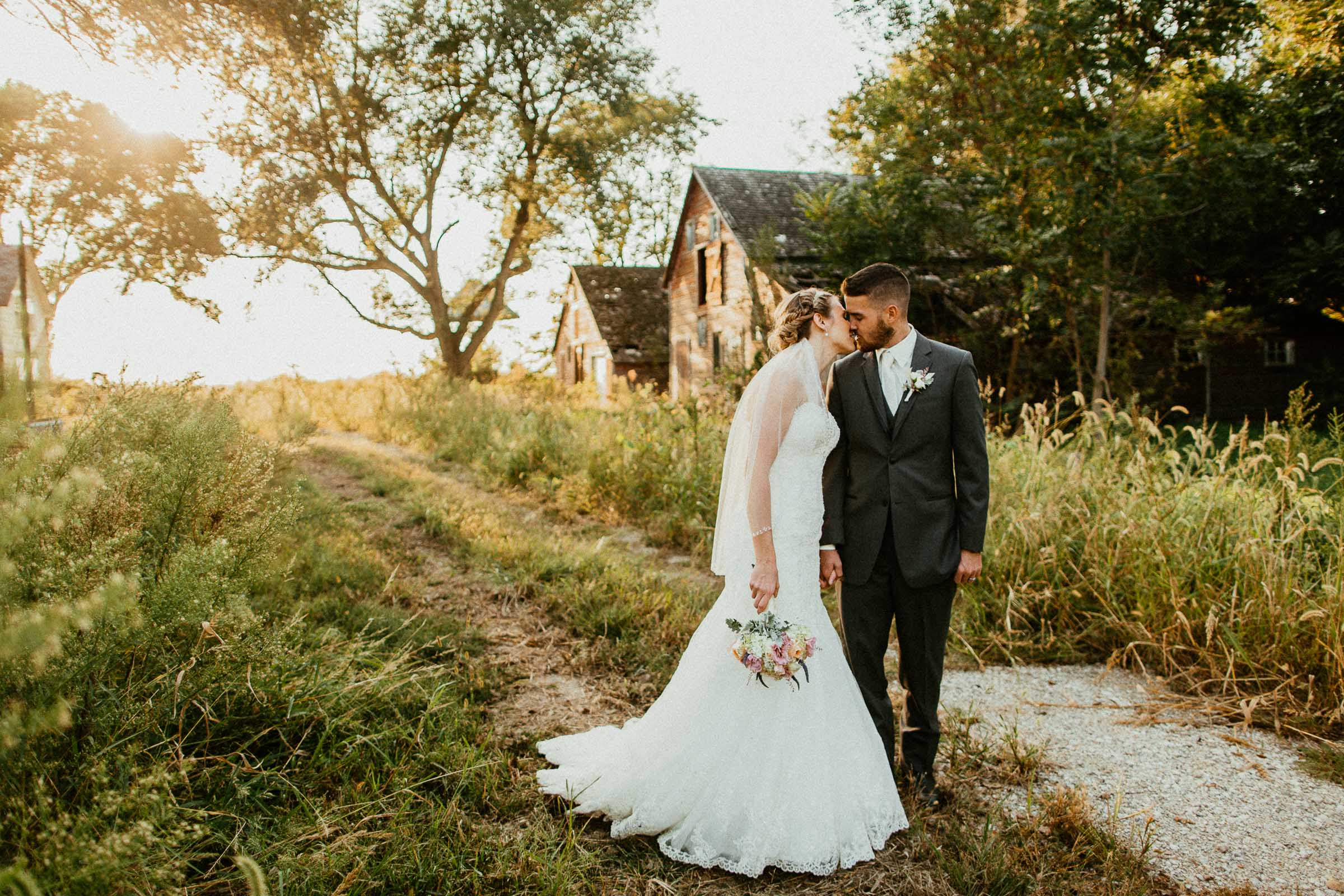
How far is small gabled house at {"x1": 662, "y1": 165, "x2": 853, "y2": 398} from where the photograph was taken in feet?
67.4

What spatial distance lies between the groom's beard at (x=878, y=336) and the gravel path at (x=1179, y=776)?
201 centimetres

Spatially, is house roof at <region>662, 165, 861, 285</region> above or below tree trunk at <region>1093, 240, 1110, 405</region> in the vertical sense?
above

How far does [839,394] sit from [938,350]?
431 mm

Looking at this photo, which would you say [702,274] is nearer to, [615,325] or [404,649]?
[615,325]

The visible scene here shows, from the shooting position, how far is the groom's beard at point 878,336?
3295mm

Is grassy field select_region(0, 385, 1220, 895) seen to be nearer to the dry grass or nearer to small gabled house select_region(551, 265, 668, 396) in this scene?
the dry grass

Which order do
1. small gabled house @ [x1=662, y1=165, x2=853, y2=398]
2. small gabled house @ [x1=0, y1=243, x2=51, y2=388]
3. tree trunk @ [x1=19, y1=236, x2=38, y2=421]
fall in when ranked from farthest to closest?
small gabled house @ [x1=662, y1=165, x2=853, y2=398] → tree trunk @ [x1=19, y1=236, x2=38, y2=421] → small gabled house @ [x1=0, y1=243, x2=51, y2=388]

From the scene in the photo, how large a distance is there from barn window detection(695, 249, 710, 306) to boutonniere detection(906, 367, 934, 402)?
2475 cm

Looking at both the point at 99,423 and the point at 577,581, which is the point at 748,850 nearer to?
the point at 99,423

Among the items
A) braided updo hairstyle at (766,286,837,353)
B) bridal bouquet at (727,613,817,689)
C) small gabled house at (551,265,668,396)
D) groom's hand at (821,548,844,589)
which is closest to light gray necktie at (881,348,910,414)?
braided updo hairstyle at (766,286,837,353)

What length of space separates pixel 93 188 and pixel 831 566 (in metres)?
10.8

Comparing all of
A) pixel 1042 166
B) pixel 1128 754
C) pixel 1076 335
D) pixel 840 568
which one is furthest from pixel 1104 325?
pixel 840 568

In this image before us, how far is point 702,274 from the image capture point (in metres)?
28.1

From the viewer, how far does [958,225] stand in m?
16.6
